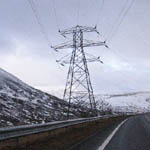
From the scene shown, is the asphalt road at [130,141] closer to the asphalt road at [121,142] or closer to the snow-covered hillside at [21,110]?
the asphalt road at [121,142]

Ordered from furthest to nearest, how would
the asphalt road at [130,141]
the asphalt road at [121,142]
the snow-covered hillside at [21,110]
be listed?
1. the snow-covered hillside at [21,110]
2. the asphalt road at [130,141]
3. the asphalt road at [121,142]

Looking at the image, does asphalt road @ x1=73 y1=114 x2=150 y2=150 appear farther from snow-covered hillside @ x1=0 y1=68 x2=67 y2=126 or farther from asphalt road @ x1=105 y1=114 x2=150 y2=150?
snow-covered hillside @ x1=0 y1=68 x2=67 y2=126

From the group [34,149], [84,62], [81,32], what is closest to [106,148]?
[34,149]

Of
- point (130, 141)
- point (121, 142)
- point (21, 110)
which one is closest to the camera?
point (121, 142)

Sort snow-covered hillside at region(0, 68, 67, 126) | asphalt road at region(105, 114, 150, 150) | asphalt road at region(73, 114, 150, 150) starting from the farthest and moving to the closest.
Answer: snow-covered hillside at region(0, 68, 67, 126)
asphalt road at region(105, 114, 150, 150)
asphalt road at region(73, 114, 150, 150)

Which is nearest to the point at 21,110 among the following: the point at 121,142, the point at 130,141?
the point at 130,141

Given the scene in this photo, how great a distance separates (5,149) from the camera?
8.24 meters

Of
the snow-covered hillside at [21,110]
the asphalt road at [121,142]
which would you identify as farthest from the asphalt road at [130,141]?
the snow-covered hillside at [21,110]

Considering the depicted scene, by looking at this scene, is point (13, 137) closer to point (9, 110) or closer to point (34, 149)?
point (34, 149)

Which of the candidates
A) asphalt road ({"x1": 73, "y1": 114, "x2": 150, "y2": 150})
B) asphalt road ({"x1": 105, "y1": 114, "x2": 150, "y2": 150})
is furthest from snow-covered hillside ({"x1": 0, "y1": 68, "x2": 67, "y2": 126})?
asphalt road ({"x1": 73, "y1": 114, "x2": 150, "y2": 150})

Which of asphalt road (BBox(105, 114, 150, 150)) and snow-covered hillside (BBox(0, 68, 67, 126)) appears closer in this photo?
asphalt road (BBox(105, 114, 150, 150))

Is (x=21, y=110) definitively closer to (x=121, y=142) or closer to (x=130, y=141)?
(x=130, y=141)

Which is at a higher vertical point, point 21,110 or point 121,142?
point 21,110

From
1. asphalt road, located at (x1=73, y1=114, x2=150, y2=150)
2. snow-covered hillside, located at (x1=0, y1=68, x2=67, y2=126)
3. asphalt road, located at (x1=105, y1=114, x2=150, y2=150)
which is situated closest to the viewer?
asphalt road, located at (x1=73, y1=114, x2=150, y2=150)
